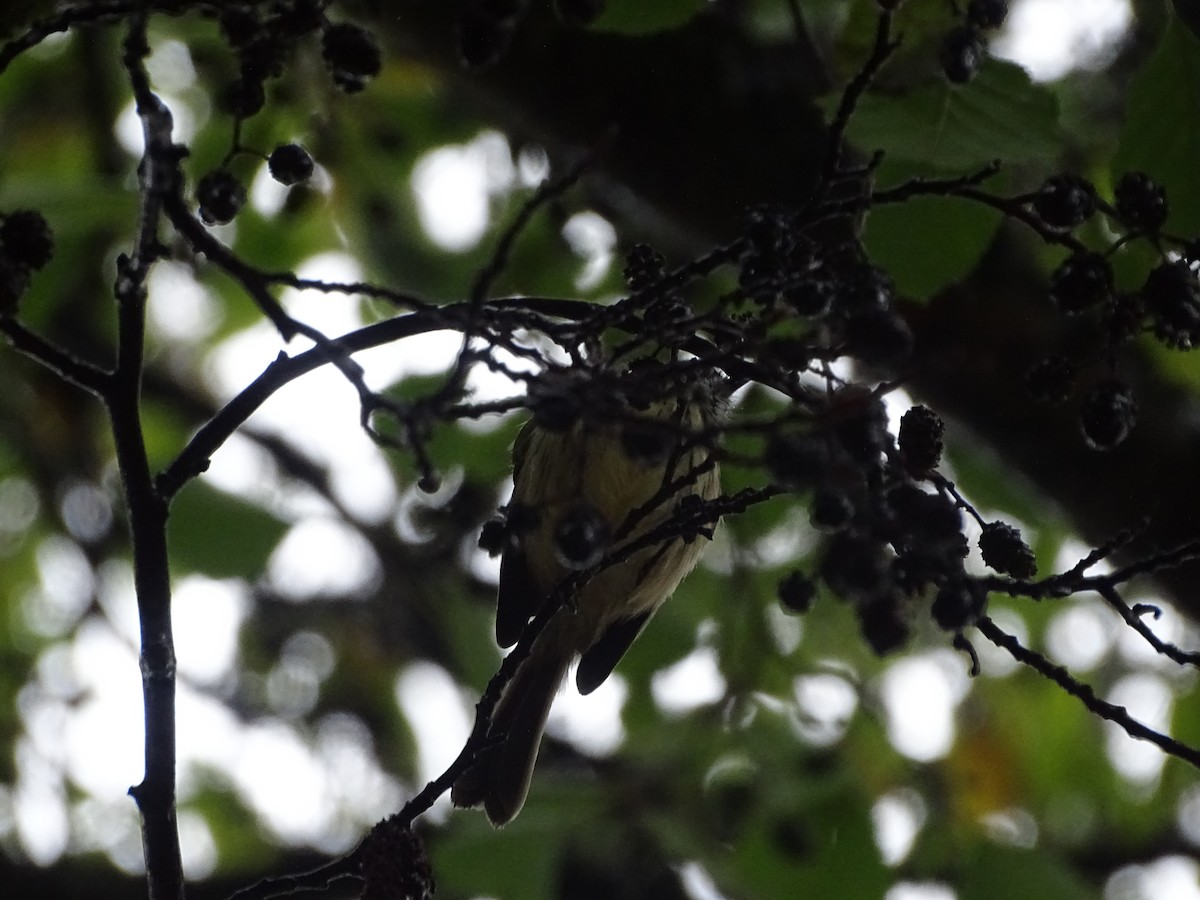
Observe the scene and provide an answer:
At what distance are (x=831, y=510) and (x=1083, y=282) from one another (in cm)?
51

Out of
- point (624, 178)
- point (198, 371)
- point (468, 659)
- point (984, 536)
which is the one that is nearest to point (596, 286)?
point (624, 178)

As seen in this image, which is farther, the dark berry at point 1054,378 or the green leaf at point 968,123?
the green leaf at point 968,123

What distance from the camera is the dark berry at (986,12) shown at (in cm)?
164

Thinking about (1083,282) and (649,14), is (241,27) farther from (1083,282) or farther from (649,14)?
(1083,282)

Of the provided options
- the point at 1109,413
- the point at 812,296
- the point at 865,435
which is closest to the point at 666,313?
the point at 812,296

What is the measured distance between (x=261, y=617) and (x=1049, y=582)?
5168mm

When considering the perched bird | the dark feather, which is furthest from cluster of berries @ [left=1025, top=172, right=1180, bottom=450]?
the dark feather

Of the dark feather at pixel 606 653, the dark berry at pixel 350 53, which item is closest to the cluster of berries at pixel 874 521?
the dark berry at pixel 350 53

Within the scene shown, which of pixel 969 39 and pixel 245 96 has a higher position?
pixel 969 39

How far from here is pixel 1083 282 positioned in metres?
1.57

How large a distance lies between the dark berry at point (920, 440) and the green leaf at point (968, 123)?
419 millimetres

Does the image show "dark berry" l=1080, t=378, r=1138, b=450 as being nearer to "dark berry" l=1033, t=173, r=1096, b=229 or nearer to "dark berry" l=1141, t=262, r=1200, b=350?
"dark berry" l=1141, t=262, r=1200, b=350

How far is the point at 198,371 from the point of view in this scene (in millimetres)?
5660

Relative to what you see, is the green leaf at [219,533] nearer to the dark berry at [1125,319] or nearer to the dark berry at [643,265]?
Answer: the dark berry at [643,265]
